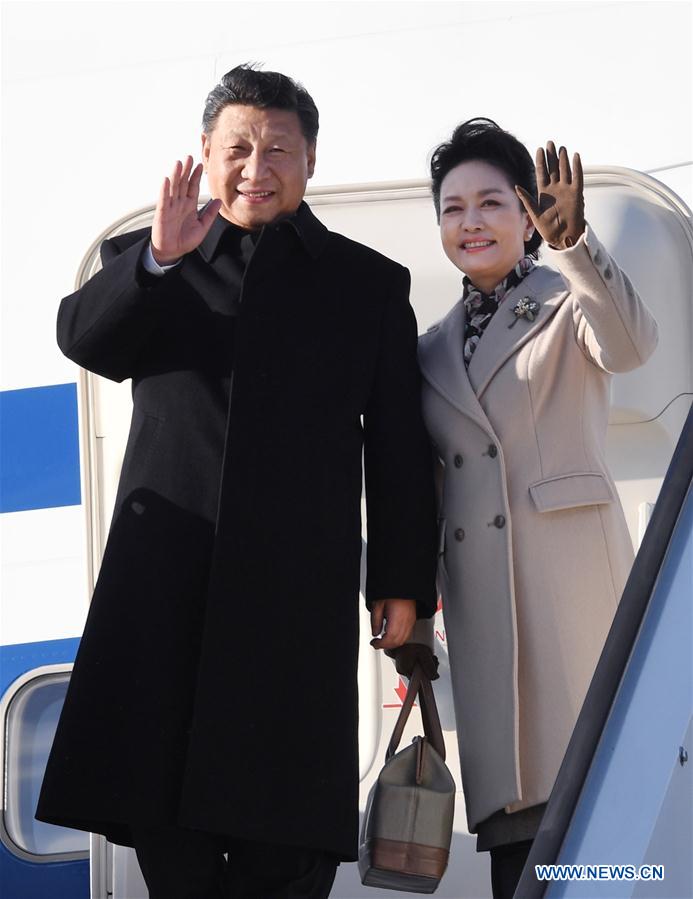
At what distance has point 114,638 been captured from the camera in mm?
2307

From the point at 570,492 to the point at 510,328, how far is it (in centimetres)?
34

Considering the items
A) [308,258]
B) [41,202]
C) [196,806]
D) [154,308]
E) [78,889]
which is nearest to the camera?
[196,806]

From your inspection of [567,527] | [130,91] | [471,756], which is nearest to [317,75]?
[130,91]

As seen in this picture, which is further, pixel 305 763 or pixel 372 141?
pixel 372 141

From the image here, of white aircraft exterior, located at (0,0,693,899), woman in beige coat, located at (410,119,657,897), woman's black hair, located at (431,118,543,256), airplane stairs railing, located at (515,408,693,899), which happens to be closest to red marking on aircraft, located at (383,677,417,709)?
white aircraft exterior, located at (0,0,693,899)

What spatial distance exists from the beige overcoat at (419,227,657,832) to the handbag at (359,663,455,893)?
0.09 m

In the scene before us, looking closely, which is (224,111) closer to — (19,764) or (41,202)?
(41,202)

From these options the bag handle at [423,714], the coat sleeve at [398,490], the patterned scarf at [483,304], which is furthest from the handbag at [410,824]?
the patterned scarf at [483,304]

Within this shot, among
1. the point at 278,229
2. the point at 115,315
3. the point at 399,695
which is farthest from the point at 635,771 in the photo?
the point at 399,695

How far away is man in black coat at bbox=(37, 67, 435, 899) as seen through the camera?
2.25 metres

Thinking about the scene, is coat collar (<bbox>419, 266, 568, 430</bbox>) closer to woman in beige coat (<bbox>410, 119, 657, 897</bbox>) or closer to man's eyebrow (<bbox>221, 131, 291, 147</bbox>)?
woman in beige coat (<bbox>410, 119, 657, 897</bbox>)

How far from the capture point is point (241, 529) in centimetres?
231

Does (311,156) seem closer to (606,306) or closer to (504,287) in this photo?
(504,287)

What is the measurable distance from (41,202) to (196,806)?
180 centimetres
